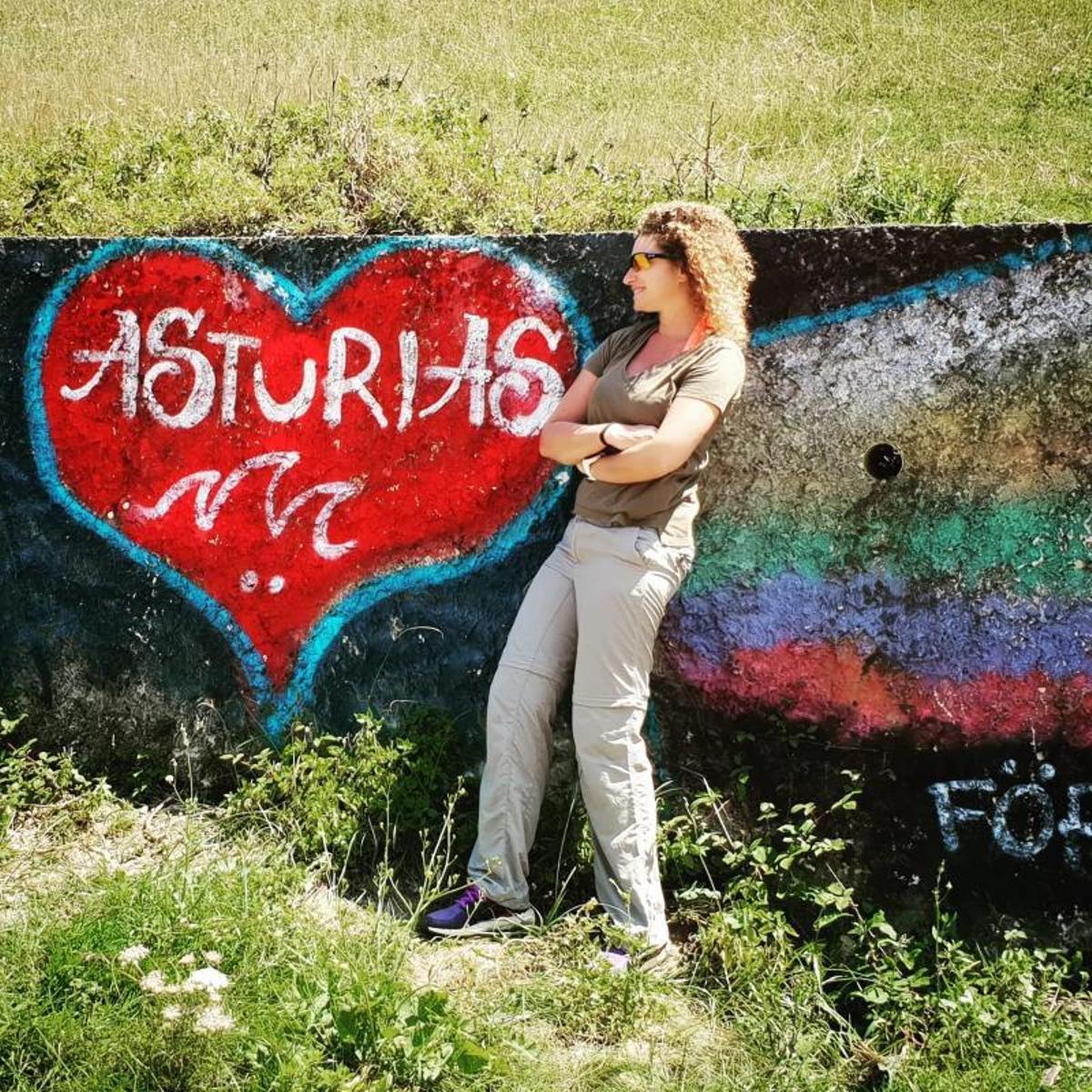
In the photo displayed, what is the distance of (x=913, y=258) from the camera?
3.50m

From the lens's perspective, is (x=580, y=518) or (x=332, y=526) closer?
(x=580, y=518)

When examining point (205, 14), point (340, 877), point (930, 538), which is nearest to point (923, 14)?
point (205, 14)

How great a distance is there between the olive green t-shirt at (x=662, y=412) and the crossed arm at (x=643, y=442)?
5cm

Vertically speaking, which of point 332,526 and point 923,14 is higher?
point 923,14

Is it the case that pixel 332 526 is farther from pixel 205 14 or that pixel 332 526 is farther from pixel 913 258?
pixel 205 14

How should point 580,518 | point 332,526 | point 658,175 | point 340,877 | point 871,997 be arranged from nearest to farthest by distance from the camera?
1. point 871,997
2. point 580,518
3. point 340,877
4. point 332,526
5. point 658,175

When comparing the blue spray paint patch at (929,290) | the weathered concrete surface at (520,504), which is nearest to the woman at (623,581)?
the blue spray paint patch at (929,290)

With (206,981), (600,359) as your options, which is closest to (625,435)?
(600,359)

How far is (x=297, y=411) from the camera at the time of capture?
4.14 m

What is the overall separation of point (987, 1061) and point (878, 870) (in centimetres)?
69

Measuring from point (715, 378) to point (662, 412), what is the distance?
0.18m

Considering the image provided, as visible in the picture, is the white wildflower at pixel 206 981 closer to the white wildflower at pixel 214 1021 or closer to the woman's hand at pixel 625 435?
the white wildflower at pixel 214 1021

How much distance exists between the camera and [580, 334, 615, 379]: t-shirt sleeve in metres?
3.54

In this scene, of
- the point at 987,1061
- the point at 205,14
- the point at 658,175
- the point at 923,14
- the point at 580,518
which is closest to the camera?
the point at 987,1061
